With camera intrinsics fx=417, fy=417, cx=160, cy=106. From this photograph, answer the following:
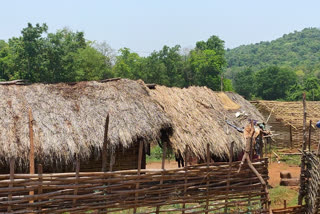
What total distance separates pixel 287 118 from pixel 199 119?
1015 centimetres

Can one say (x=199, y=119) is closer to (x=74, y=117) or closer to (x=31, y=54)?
(x=74, y=117)

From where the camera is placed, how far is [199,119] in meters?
10.7

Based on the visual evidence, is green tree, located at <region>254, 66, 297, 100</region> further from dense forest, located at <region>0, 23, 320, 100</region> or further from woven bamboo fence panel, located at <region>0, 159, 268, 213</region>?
woven bamboo fence panel, located at <region>0, 159, 268, 213</region>

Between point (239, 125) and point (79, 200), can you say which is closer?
point (79, 200)

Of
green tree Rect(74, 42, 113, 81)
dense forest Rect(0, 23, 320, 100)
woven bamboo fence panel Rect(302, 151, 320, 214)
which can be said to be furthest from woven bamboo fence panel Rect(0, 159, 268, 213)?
green tree Rect(74, 42, 113, 81)

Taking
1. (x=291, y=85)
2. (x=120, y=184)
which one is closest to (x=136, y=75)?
(x=291, y=85)

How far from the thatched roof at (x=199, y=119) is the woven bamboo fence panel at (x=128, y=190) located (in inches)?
79.6

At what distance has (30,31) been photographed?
71.8ft

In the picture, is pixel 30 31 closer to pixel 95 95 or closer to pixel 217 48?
pixel 95 95

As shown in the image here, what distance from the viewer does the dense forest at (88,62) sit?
22.3 metres

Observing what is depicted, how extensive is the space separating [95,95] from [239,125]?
4115 millimetres

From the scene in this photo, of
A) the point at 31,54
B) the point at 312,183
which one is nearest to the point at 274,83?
the point at 31,54

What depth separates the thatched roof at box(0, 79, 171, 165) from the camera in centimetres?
862

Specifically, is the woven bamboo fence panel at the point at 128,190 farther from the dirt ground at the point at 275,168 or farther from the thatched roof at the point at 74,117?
the dirt ground at the point at 275,168
